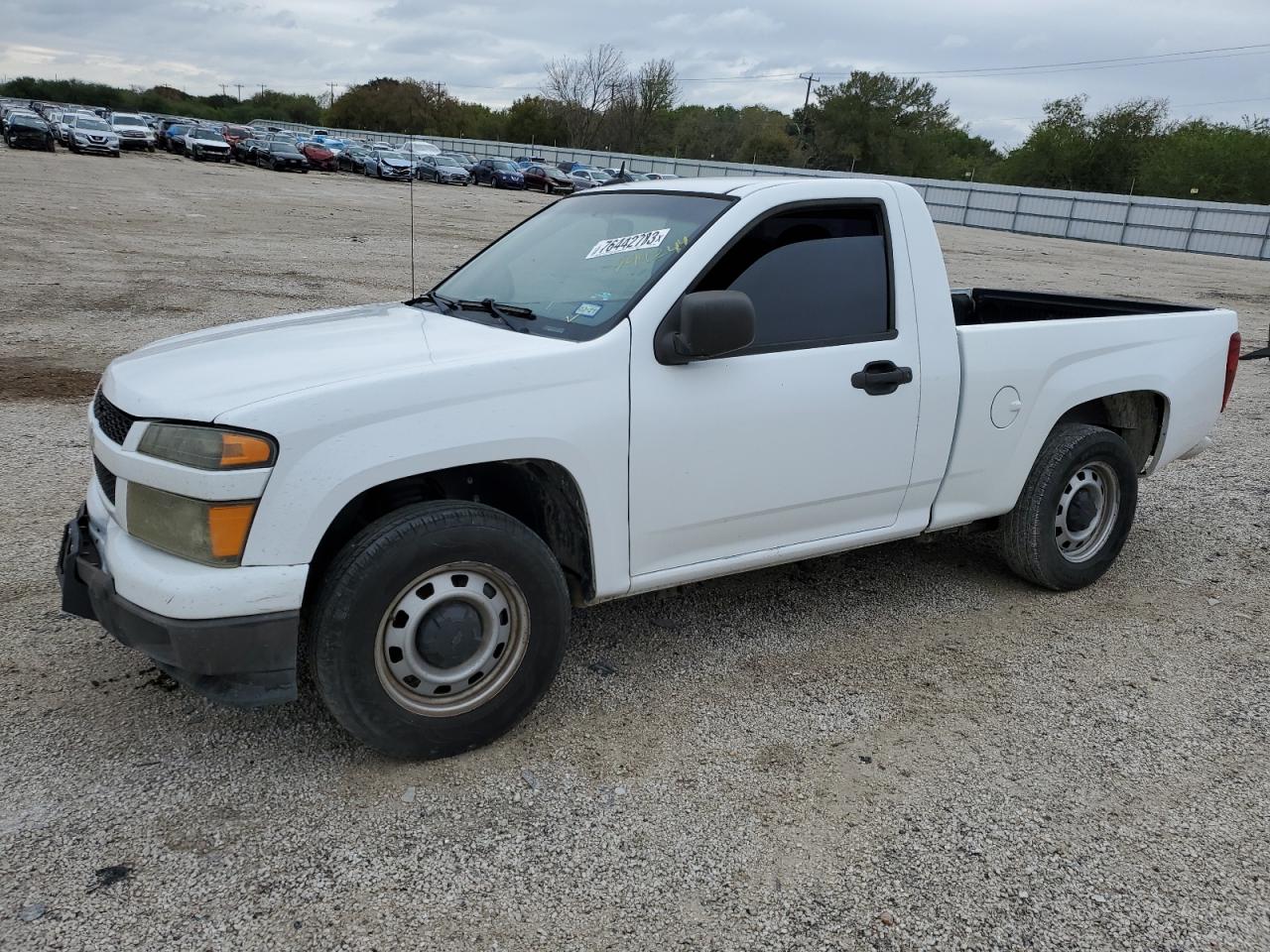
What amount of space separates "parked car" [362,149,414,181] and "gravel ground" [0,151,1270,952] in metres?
39.4

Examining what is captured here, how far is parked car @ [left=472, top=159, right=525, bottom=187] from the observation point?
44.8 metres

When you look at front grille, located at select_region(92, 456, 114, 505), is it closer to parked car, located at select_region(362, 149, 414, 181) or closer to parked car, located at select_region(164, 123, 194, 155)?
parked car, located at select_region(362, 149, 414, 181)

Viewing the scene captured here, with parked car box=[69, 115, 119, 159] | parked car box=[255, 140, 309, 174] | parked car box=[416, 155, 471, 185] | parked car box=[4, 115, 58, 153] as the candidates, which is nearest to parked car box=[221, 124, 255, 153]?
parked car box=[255, 140, 309, 174]

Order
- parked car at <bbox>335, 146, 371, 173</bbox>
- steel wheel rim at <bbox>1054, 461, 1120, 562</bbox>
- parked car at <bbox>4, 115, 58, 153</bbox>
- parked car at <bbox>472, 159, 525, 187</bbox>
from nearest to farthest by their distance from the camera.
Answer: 1. steel wheel rim at <bbox>1054, 461, 1120, 562</bbox>
2. parked car at <bbox>4, 115, 58, 153</bbox>
3. parked car at <bbox>472, 159, 525, 187</bbox>
4. parked car at <bbox>335, 146, 371, 173</bbox>

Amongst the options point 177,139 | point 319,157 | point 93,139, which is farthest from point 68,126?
point 319,157

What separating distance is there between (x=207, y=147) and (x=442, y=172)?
10.5 meters

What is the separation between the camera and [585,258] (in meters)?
3.79

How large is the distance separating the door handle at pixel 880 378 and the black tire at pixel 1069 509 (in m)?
1.10

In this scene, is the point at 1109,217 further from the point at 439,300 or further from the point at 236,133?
the point at 236,133

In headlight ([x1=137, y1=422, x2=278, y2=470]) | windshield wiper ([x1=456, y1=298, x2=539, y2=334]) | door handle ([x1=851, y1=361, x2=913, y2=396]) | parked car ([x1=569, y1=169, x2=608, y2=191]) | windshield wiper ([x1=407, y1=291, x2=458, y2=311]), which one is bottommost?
parked car ([x1=569, y1=169, x2=608, y2=191])

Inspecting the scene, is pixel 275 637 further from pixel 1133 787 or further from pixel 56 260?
pixel 56 260

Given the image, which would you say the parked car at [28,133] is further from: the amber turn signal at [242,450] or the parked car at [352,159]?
the amber turn signal at [242,450]

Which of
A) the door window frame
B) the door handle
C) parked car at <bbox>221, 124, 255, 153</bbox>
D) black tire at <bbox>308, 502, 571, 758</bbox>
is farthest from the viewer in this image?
parked car at <bbox>221, 124, 255, 153</bbox>

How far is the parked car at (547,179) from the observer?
44.0 metres
